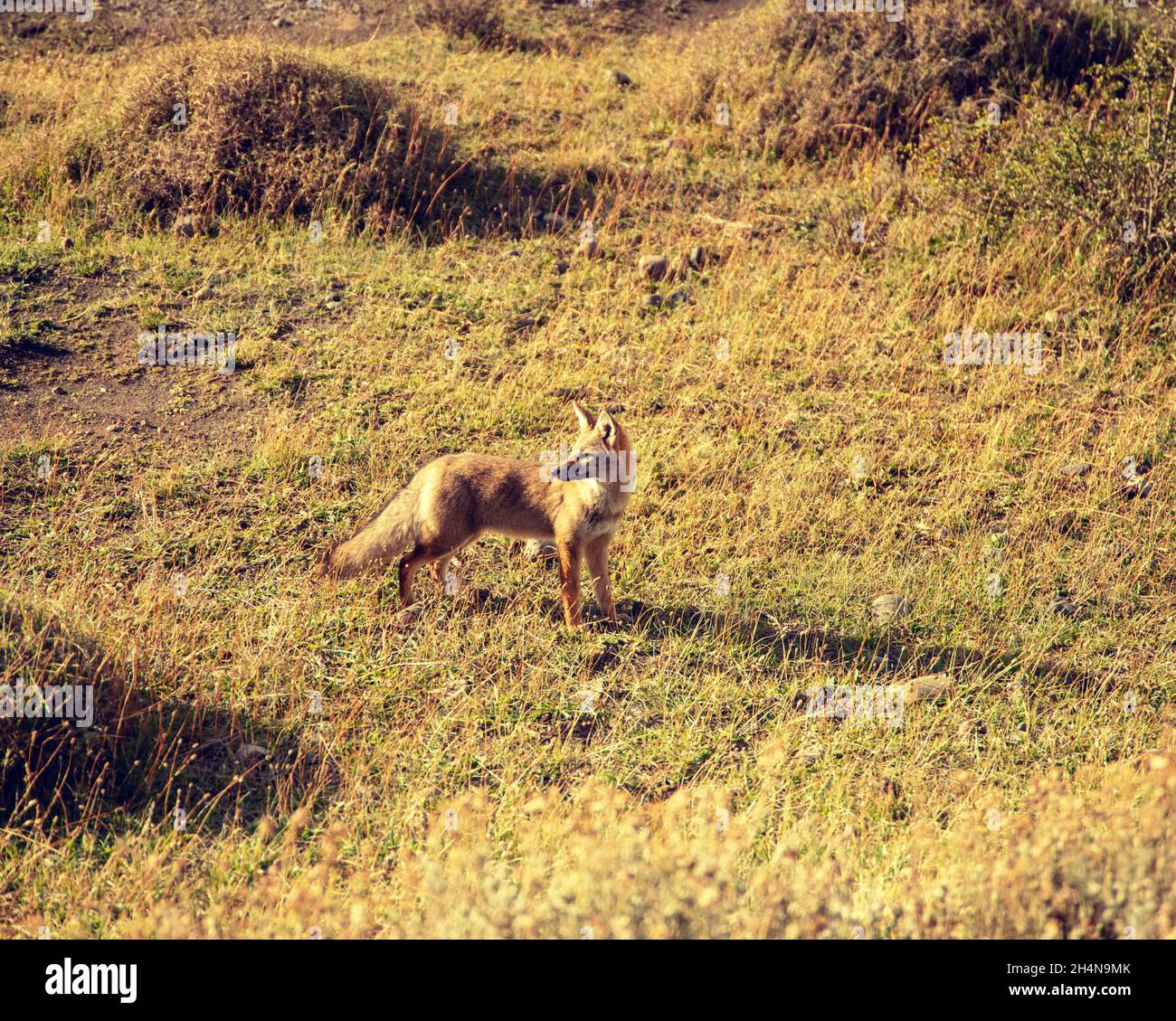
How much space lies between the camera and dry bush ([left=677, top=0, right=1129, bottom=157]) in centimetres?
1349

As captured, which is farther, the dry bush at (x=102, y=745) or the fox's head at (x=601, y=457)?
the fox's head at (x=601, y=457)

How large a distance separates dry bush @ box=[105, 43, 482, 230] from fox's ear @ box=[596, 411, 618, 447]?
242 inches

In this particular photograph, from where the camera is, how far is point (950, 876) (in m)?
4.61

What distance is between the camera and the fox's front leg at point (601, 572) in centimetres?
698

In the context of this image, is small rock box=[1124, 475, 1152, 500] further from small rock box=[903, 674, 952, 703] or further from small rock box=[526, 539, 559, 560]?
small rock box=[526, 539, 559, 560]

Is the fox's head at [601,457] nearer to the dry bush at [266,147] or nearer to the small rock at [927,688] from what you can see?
the small rock at [927,688]

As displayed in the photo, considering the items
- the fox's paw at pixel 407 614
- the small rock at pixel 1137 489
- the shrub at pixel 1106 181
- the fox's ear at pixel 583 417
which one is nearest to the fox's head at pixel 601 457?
the fox's ear at pixel 583 417

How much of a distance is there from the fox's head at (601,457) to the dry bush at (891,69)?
26.6 ft

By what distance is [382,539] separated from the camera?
7.09 m

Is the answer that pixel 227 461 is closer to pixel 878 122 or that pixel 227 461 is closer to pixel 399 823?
pixel 399 823

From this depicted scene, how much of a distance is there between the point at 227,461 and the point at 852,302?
21.0 feet

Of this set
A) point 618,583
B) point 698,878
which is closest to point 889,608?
point 618,583

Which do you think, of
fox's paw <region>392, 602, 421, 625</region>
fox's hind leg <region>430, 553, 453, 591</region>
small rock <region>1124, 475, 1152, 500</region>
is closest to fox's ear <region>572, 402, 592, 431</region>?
fox's hind leg <region>430, 553, 453, 591</region>

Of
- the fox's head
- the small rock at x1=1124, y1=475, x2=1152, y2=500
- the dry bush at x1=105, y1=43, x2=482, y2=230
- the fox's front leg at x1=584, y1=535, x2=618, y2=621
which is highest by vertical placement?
the dry bush at x1=105, y1=43, x2=482, y2=230
